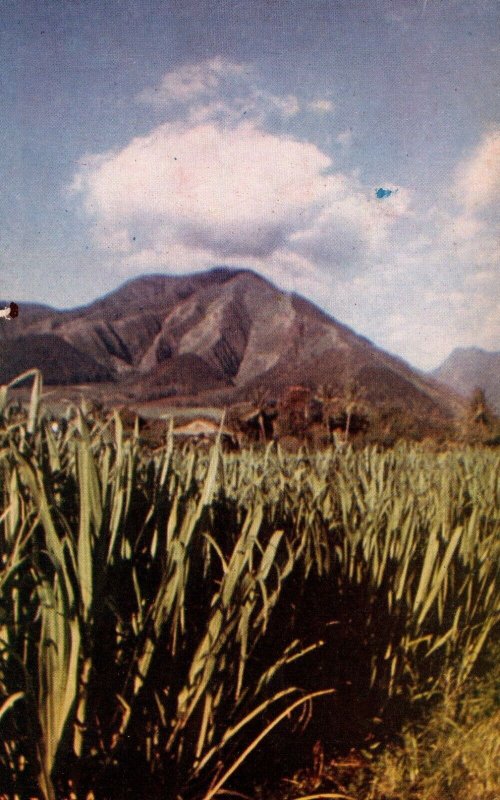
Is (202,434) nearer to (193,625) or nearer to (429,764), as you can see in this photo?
(193,625)

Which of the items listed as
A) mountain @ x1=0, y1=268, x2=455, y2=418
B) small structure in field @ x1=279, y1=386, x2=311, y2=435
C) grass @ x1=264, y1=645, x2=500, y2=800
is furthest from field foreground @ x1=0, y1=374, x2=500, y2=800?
mountain @ x1=0, y1=268, x2=455, y2=418

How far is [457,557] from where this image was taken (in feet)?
5.94

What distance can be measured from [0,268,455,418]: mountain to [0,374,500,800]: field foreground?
3675 inches

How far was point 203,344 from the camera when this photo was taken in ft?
448

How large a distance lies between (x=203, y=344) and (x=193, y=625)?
448 ft

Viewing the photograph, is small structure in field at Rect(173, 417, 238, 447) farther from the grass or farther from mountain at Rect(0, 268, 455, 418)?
mountain at Rect(0, 268, 455, 418)

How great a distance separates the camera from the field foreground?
34.2 inches

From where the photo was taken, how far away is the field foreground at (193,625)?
869 mm

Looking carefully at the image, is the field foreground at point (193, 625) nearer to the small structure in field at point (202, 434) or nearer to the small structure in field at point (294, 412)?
the small structure in field at point (202, 434)

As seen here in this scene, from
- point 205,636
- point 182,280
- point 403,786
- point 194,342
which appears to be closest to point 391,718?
point 403,786

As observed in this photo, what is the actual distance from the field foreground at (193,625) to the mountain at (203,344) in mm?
93353

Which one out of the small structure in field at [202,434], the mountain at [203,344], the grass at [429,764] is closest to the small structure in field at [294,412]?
the small structure in field at [202,434]

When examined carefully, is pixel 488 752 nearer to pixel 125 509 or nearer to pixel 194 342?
pixel 125 509

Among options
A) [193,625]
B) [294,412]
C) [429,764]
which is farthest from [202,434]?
[294,412]
